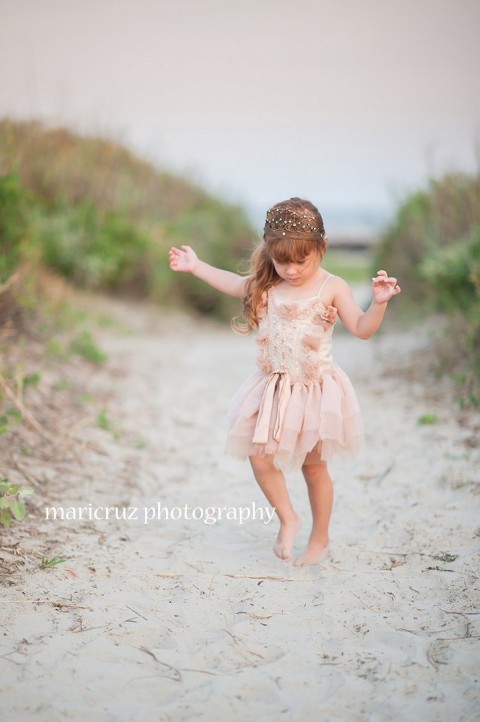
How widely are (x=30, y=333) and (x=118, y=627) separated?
344cm

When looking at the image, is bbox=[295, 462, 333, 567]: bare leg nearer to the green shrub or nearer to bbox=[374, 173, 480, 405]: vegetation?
bbox=[374, 173, 480, 405]: vegetation

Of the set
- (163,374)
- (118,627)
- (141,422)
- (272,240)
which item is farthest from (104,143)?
(118,627)

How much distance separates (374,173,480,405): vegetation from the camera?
500 centimetres

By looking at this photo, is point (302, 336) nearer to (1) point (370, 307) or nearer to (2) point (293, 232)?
(1) point (370, 307)

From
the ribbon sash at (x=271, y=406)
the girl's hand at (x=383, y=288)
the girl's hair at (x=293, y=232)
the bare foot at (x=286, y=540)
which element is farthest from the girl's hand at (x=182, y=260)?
the bare foot at (x=286, y=540)

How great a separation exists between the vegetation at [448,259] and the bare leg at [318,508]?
6.60 ft

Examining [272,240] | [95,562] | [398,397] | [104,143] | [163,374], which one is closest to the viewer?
[272,240]

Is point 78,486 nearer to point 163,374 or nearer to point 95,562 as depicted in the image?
point 95,562

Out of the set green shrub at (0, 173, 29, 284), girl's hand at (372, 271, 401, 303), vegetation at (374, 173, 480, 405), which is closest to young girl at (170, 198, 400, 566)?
girl's hand at (372, 271, 401, 303)

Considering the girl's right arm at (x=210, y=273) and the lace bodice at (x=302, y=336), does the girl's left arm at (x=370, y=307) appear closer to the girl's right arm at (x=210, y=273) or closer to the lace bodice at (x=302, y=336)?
the lace bodice at (x=302, y=336)

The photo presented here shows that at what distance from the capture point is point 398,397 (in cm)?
506

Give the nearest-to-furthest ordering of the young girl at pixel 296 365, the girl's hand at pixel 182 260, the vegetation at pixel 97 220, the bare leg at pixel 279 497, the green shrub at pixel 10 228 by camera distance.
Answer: the young girl at pixel 296 365, the bare leg at pixel 279 497, the girl's hand at pixel 182 260, the green shrub at pixel 10 228, the vegetation at pixel 97 220

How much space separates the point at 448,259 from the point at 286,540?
3743 mm

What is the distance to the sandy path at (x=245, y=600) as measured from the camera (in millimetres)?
1938
